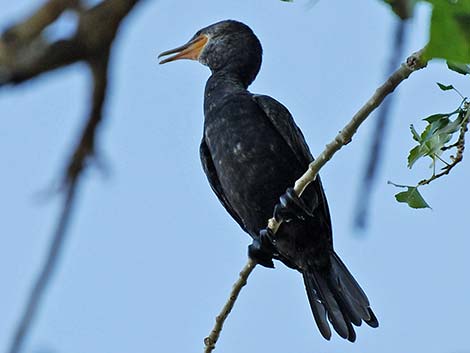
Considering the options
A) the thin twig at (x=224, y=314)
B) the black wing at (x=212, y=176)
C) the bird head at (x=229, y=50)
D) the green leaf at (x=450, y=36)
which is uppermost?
the bird head at (x=229, y=50)

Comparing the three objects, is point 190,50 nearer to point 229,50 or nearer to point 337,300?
point 229,50

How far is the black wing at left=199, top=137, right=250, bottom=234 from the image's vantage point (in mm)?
4492

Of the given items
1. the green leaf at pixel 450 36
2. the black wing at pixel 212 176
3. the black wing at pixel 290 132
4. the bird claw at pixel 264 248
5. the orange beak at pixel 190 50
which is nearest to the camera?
the green leaf at pixel 450 36

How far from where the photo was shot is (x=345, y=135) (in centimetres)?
265

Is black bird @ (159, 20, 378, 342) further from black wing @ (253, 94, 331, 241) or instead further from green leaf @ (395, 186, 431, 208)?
green leaf @ (395, 186, 431, 208)

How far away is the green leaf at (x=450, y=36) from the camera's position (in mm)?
935

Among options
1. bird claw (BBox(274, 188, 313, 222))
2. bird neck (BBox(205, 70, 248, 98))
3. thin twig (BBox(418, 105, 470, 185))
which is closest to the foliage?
thin twig (BBox(418, 105, 470, 185))

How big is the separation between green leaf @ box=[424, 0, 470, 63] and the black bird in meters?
2.83

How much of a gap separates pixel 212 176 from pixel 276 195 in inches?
16.1

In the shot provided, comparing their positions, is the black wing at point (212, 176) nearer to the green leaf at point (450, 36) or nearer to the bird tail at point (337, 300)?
the bird tail at point (337, 300)

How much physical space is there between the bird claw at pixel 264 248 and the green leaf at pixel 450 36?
299 cm

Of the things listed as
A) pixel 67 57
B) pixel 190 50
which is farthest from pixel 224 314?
pixel 190 50

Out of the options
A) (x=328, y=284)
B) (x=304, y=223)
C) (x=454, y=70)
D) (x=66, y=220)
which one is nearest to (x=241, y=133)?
(x=304, y=223)

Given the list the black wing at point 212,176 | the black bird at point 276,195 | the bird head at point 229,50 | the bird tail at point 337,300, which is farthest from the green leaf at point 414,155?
the bird head at point 229,50
